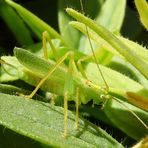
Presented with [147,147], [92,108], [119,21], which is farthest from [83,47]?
[147,147]

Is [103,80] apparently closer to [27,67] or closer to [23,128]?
[27,67]

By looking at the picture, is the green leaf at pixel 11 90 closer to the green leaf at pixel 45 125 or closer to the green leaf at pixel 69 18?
the green leaf at pixel 45 125

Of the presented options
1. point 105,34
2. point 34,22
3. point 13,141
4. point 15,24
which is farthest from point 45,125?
point 15,24

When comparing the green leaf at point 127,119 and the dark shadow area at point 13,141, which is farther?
the green leaf at point 127,119

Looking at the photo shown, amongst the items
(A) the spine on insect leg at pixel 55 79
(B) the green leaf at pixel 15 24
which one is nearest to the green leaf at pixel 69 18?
(B) the green leaf at pixel 15 24

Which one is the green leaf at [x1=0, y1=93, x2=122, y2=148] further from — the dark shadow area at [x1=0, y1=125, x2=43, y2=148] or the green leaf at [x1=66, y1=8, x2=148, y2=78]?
the green leaf at [x1=66, y1=8, x2=148, y2=78]

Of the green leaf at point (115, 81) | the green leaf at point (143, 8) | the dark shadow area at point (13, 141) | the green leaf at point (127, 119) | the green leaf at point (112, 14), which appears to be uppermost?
the green leaf at point (143, 8)

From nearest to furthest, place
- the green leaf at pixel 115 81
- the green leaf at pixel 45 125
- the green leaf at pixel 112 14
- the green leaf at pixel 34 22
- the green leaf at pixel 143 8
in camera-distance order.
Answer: the green leaf at pixel 45 125, the green leaf at pixel 143 8, the green leaf at pixel 115 81, the green leaf at pixel 34 22, the green leaf at pixel 112 14
